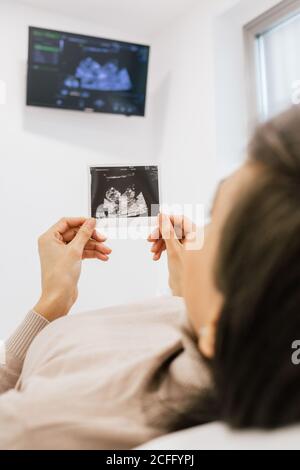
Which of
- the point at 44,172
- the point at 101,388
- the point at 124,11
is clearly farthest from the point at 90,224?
the point at 124,11

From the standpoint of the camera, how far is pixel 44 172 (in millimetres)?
2826

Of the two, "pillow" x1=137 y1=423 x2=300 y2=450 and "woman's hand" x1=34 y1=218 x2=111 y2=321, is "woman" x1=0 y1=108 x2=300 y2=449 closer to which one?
"pillow" x1=137 y1=423 x2=300 y2=450

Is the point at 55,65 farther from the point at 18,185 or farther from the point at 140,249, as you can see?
the point at 140,249

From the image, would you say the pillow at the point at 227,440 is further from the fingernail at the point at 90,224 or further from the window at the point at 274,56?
the window at the point at 274,56

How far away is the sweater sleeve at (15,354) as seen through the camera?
0.88 m

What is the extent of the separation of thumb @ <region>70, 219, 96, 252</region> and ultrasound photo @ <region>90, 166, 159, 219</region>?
1.11 feet

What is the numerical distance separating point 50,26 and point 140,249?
1555 millimetres

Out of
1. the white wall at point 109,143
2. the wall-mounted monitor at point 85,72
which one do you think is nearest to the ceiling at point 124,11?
the white wall at point 109,143

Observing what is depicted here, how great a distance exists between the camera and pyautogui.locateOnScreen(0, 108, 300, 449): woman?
428 mm

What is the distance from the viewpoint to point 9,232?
8.87 feet

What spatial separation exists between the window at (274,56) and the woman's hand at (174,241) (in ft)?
5.03
